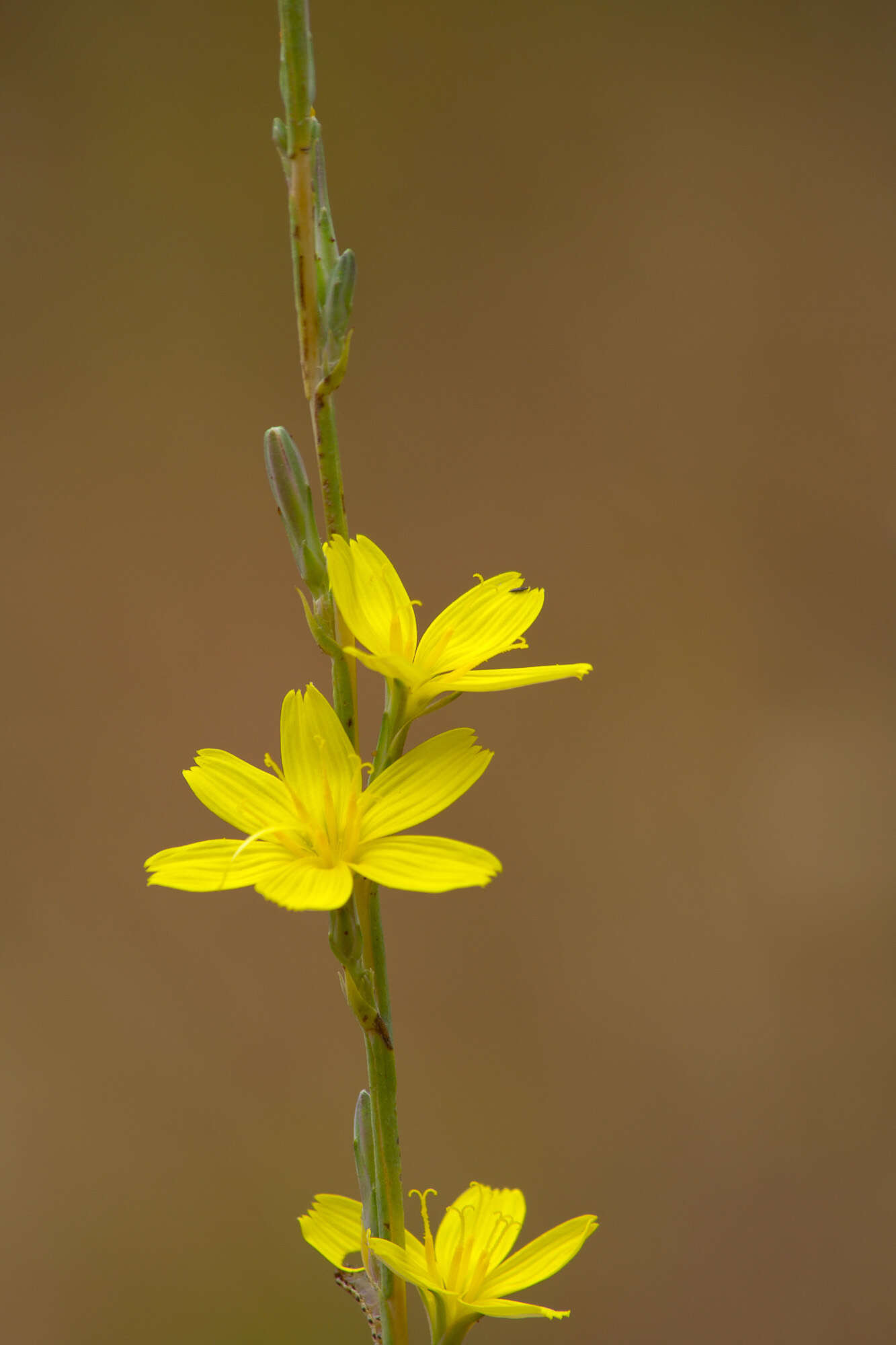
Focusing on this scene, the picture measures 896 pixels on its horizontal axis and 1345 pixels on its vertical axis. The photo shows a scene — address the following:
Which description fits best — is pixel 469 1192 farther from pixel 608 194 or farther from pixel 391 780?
pixel 608 194

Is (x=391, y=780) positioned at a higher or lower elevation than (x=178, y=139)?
lower

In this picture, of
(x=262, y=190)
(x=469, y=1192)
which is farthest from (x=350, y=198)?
(x=469, y=1192)

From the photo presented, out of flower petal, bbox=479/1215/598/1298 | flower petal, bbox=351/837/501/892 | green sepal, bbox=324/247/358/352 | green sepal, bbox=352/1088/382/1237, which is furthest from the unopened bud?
flower petal, bbox=479/1215/598/1298

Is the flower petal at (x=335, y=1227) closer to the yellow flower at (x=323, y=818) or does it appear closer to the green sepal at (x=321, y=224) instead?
the yellow flower at (x=323, y=818)

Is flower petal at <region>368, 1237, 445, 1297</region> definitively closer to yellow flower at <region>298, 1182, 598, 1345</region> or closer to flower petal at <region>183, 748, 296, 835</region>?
yellow flower at <region>298, 1182, 598, 1345</region>

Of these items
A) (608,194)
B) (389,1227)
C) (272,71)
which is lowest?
(389,1227)

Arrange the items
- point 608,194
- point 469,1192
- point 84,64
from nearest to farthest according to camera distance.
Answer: point 469,1192
point 84,64
point 608,194

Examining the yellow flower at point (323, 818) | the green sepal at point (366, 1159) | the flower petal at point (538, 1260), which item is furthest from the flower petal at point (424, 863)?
the flower petal at point (538, 1260)
